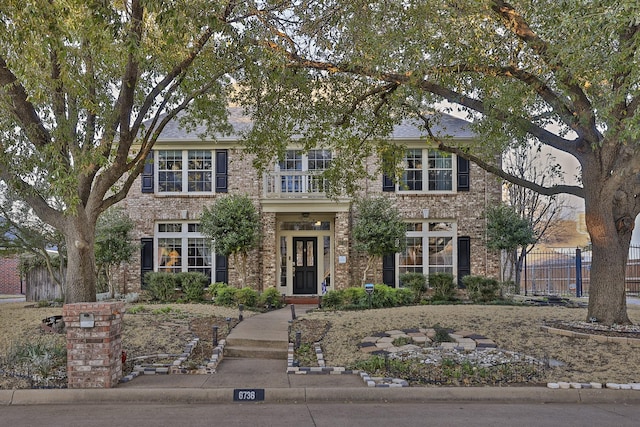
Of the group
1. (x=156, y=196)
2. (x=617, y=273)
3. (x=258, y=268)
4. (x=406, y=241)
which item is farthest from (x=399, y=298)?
(x=156, y=196)

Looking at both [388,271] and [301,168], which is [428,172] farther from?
[301,168]

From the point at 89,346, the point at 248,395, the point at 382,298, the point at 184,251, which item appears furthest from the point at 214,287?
the point at 248,395

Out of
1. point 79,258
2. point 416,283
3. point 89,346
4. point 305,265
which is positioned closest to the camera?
point 89,346

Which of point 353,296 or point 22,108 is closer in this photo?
point 22,108

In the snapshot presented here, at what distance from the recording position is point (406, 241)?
59.8 feet

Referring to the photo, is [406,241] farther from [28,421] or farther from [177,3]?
[28,421]

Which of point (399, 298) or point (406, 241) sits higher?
point (406, 241)

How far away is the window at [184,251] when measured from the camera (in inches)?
734

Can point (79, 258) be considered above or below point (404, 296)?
above

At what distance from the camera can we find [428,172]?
1855 centimetres

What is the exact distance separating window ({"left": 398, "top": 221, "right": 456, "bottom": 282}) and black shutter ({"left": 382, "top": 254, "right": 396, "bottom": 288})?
13.8 inches

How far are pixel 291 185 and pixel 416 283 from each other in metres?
5.33

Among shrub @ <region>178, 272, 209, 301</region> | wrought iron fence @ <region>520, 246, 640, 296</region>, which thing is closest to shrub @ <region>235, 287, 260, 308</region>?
shrub @ <region>178, 272, 209, 301</region>

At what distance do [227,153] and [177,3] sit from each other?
11.2m
